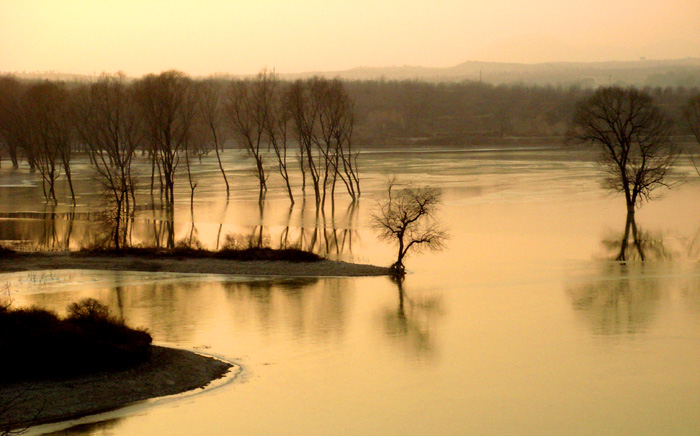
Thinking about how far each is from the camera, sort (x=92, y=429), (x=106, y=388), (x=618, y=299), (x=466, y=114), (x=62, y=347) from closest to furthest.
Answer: (x=92, y=429), (x=106, y=388), (x=62, y=347), (x=618, y=299), (x=466, y=114)

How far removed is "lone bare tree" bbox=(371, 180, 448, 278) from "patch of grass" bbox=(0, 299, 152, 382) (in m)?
12.8

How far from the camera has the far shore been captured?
1215 inches

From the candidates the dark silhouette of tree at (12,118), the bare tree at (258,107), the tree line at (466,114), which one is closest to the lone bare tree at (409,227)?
the bare tree at (258,107)

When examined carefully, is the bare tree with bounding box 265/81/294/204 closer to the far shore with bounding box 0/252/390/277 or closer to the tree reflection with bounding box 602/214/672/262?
the far shore with bounding box 0/252/390/277

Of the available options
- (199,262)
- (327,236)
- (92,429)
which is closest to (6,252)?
(199,262)

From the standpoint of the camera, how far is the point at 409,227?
32.0 m

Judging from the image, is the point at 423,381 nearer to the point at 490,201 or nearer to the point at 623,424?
the point at 623,424

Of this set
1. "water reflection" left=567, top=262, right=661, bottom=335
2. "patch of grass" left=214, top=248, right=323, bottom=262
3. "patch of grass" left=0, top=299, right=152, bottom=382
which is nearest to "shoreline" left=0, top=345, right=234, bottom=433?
"patch of grass" left=0, top=299, right=152, bottom=382

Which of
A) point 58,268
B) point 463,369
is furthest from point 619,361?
point 58,268

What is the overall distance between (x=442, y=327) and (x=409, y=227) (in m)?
8.44

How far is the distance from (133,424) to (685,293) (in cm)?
1853

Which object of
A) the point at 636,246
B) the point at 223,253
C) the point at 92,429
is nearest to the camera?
the point at 92,429

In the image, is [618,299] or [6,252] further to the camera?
[6,252]

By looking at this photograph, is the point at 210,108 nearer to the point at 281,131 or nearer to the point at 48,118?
the point at 281,131
